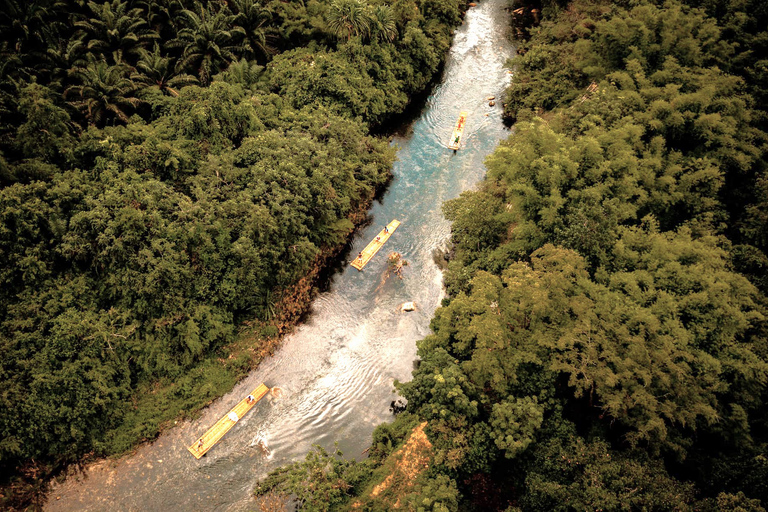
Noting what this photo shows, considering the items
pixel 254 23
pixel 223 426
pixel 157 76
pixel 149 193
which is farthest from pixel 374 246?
pixel 254 23

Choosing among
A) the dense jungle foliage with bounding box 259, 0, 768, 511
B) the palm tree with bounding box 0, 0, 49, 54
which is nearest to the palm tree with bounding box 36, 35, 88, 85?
the palm tree with bounding box 0, 0, 49, 54

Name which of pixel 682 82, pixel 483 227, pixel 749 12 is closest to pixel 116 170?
pixel 483 227

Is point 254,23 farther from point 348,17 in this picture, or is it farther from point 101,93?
point 101,93

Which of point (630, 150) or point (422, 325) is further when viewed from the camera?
point (422, 325)

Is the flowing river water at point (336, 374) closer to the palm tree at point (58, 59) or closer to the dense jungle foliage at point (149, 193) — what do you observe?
the dense jungle foliage at point (149, 193)

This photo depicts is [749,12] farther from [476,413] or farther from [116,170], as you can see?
[116,170]

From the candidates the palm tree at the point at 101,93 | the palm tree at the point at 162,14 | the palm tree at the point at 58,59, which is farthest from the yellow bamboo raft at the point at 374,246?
the palm tree at the point at 58,59
